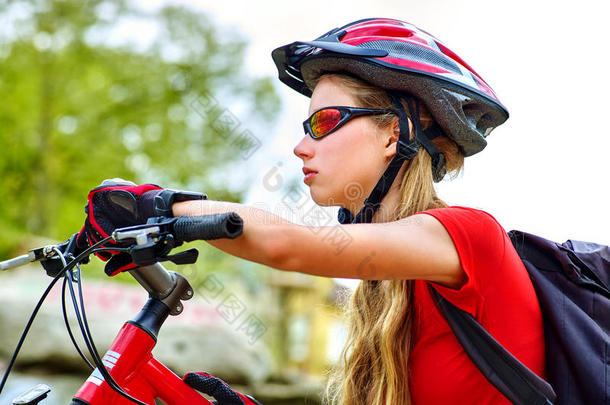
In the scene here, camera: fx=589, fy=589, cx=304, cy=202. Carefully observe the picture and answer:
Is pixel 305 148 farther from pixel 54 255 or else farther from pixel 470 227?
pixel 54 255

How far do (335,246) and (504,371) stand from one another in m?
0.75

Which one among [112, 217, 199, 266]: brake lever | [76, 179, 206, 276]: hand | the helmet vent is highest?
the helmet vent

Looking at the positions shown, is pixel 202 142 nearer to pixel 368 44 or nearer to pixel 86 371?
pixel 86 371

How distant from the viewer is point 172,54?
18.7 m

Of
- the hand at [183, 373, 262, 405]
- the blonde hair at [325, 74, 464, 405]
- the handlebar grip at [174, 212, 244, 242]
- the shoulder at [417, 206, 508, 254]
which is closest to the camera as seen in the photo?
the handlebar grip at [174, 212, 244, 242]

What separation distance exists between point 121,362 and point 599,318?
1710mm

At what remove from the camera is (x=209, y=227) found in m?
1.53

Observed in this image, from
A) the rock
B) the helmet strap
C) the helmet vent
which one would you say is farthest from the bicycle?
the rock

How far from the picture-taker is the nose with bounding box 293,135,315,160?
2434 millimetres

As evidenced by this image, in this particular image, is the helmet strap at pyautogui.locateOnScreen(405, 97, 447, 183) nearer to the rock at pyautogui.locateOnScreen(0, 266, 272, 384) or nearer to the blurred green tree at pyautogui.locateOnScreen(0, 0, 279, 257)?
the rock at pyautogui.locateOnScreen(0, 266, 272, 384)

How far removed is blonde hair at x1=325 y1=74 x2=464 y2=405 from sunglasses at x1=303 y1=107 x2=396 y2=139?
0.24ft

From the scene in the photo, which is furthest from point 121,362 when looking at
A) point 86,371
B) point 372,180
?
point 86,371

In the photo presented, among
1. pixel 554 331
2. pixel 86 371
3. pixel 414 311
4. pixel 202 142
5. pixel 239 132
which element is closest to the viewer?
pixel 554 331

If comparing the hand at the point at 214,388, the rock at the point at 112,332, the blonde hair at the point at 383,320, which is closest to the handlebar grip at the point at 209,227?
the hand at the point at 214,388
